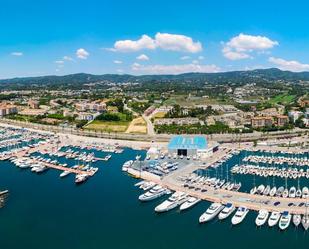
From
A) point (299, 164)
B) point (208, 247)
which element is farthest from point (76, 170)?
point (299, 164)

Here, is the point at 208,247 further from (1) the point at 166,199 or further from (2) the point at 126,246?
(1) the point at 166,199

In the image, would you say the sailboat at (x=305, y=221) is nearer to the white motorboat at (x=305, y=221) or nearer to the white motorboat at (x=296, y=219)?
the white motorboat at (x=305, y=221)

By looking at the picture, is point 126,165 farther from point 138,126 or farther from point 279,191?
point 138,126

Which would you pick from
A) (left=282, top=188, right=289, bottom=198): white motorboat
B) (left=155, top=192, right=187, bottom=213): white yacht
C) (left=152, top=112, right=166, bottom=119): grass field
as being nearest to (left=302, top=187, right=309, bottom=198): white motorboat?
(left=282, top=188, right=289, bottom=198): white motorboat

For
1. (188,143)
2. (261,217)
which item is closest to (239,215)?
(261,217)

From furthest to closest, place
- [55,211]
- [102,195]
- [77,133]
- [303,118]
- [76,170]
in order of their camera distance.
→ [303,118] → [77,133] → [76,170] → [102,195] → [55,211]

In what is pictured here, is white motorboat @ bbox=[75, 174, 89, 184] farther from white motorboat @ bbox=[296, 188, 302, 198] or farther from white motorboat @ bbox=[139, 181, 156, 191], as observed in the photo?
white motorboat @ bbox=[296, 188, 302, 198]

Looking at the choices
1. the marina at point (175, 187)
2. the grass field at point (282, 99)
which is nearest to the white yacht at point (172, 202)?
the marina at point (175, 187)
